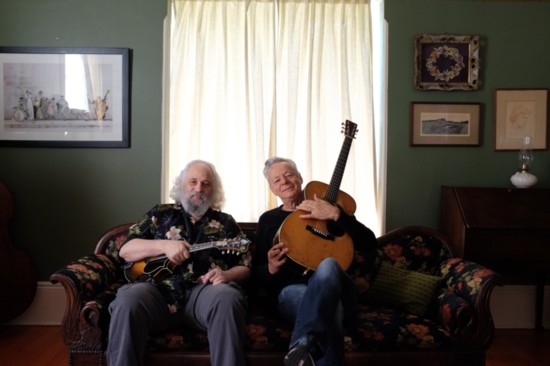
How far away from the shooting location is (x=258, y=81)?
10.4 ft

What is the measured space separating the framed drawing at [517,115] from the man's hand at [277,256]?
6.23ft

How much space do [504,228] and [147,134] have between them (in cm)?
234

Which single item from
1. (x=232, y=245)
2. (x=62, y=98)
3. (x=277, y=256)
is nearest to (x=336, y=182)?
(x=277, y=256)

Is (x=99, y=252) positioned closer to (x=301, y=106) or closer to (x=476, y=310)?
(x=301, y=106)

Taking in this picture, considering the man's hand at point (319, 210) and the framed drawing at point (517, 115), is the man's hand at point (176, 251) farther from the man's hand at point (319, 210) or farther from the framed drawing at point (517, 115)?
the framed drawing at point (517, 115)

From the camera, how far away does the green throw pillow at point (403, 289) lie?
7.66ft

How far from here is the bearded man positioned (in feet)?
6.30

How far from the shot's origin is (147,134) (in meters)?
3.19

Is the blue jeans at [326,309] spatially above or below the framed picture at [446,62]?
below

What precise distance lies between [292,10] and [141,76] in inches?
44.0

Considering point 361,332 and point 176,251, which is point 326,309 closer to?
point 361,332

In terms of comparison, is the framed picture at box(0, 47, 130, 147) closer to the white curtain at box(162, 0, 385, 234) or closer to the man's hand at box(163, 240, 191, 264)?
the white curtain at box(162, 0, 385, 234)

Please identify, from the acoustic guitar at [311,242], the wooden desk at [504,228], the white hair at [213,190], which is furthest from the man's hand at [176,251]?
the wooden desk at [504,228]

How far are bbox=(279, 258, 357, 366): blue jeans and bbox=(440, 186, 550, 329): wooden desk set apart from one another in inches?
38.2
